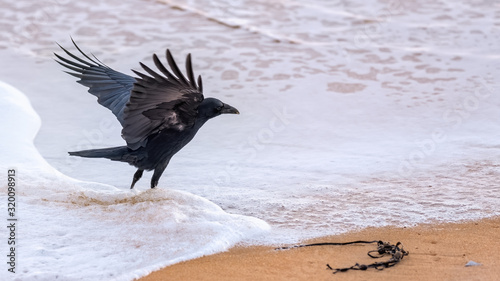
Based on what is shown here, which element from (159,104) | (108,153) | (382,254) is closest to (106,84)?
(108,153)

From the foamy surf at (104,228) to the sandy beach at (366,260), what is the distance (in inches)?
6.3

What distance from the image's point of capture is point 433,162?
5.46m

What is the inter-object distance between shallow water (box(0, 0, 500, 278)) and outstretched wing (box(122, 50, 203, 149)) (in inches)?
19.0

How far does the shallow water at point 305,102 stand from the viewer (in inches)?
187

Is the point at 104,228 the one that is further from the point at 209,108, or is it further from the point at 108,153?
the point at 209,108

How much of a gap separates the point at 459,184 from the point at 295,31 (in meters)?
5.33

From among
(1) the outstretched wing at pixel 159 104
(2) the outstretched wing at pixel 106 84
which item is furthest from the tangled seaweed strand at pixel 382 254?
(2) the outstretched wing at pixel 106 84

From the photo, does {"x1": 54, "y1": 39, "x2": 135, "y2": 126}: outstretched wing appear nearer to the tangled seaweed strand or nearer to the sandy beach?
the sandy beach

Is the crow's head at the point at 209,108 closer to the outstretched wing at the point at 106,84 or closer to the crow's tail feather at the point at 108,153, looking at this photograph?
the crow's tail feather at the point at 108,153

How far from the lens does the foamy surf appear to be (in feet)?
11.6

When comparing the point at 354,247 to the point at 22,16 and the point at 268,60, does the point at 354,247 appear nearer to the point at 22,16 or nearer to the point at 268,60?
the point at 268,60

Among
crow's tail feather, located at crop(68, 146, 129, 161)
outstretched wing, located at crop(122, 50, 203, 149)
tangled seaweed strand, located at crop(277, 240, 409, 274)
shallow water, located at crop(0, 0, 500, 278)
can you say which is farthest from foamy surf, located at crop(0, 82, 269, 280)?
tangled seaweed strand, located at crop(277, 240, 409, 274)

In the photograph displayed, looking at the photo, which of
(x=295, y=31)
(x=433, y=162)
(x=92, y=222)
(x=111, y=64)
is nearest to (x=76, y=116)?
(x=111, y=64)

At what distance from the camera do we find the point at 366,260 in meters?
3.57
